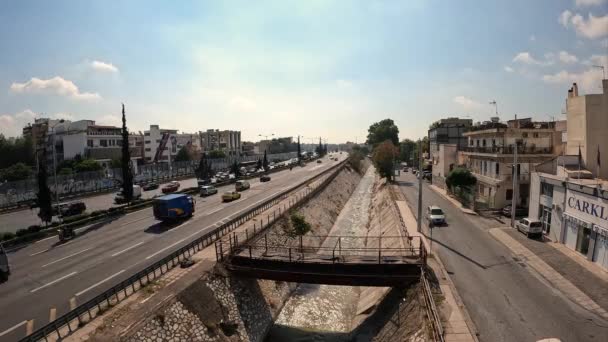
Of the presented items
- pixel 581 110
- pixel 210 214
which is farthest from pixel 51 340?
pixel 581 110

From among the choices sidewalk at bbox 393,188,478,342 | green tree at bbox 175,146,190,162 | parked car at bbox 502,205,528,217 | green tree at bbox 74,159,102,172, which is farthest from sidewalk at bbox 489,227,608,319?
green tree at bbox 175,146,190,162

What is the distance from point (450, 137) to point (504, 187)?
4736 centimetres

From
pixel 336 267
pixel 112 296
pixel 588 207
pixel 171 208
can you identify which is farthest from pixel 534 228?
pixel 171 208

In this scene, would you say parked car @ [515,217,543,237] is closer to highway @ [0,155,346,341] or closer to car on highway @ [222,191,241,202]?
highway @ [0,155,346,341]

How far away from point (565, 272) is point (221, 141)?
162583 mm

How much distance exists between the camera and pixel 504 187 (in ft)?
141

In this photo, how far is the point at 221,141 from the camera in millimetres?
170875

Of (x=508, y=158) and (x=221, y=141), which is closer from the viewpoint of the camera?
(x=508, y=158)

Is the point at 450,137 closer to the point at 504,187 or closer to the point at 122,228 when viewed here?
the point at 504,187

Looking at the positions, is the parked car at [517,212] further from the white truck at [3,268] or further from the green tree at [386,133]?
→ the green tree at [386,133]

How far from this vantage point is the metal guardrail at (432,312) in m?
14.8

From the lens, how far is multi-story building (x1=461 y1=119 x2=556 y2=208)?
4188cm

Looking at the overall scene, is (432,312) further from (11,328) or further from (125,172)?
(125,172)

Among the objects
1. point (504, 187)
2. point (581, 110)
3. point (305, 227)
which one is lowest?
point (305, 227)
